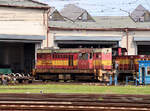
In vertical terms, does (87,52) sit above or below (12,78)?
above

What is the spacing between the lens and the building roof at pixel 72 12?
54.6m

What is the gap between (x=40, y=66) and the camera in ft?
122

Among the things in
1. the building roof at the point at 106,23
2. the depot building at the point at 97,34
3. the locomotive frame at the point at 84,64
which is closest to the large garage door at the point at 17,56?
the depot building at the point at 97,34

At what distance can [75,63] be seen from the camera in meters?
35.7

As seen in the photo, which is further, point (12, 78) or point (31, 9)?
point (31, 9)

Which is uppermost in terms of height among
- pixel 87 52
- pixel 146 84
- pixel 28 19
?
pixel 28 19

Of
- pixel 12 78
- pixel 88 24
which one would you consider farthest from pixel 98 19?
pixel 12 78

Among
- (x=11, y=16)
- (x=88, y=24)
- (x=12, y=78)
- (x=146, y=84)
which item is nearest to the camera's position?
(x=146, y=84)

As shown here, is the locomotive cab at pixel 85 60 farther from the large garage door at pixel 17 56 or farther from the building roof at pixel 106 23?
the large garage door at pixel 17 56

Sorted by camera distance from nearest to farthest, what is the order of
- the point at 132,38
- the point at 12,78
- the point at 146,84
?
the point at 146,84 < the point at 12,78 < the point at 132,38

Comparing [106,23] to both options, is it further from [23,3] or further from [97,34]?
[23,3]

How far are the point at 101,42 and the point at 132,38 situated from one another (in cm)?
418

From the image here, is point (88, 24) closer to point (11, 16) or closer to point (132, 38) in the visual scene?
point (132, 38)

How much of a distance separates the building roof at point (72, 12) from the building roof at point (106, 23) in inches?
101
